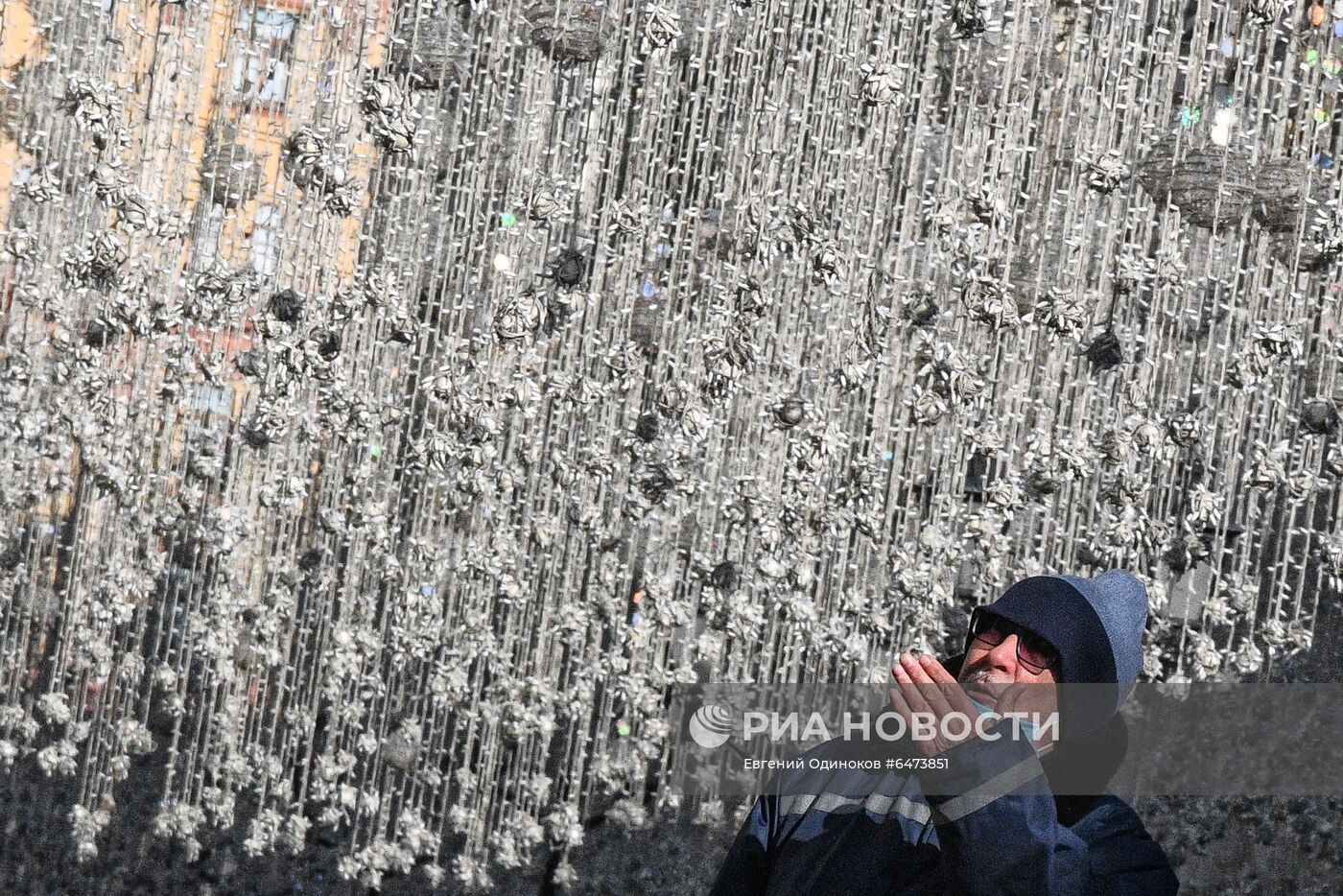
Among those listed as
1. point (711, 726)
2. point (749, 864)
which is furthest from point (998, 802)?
point (711, 726)

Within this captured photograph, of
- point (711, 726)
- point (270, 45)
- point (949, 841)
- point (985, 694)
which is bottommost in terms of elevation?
point (711, 726)

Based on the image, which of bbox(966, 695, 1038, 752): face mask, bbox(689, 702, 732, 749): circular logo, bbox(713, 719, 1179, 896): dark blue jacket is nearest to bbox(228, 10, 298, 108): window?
bbox(689, 702, 732, 749): circular logo

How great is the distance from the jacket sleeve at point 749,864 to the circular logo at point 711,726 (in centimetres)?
92

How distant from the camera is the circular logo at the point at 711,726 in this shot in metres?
2.28

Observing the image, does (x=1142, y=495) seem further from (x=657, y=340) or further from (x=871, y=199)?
(x=657, y=340)

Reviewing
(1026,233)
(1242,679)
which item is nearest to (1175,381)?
(1026,233)

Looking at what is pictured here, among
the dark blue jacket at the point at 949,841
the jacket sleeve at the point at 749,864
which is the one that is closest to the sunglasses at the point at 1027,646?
the dark blue jacket at the point at 949,841

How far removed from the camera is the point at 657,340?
226 centimetres

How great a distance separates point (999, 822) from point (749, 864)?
1.04ft

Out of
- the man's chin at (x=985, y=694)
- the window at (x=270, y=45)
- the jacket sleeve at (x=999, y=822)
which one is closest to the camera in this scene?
the jacket sleeve at (x=999, y=822)

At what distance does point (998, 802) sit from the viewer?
1104 mm

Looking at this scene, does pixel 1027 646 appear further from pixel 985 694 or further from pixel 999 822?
pixel 999 822

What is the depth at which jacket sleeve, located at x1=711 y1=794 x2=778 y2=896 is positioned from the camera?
133 cm

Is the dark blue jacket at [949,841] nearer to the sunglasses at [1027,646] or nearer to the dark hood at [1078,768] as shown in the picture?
the dark hood at [1078,768]
